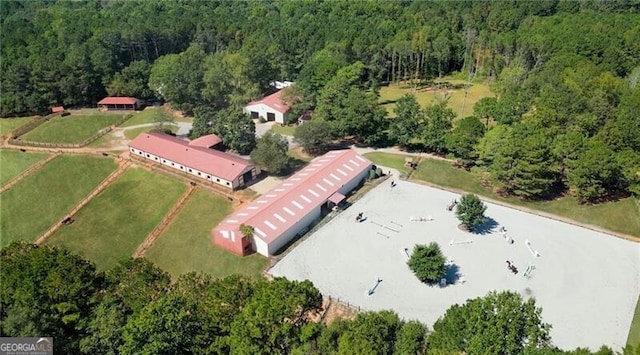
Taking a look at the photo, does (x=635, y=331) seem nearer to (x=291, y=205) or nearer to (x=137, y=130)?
(x=291, y=205)

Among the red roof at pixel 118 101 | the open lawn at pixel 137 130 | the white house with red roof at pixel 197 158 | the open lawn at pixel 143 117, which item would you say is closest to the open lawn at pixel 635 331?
the white house with red roof at pixel 197 158

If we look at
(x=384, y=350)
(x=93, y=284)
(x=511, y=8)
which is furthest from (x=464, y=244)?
(x=511, y=8)

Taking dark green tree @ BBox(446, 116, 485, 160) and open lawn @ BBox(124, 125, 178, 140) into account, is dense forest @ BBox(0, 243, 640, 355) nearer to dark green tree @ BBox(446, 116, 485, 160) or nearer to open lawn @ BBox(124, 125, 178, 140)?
dark green tree @ BBox(446, 116, 485, 160)

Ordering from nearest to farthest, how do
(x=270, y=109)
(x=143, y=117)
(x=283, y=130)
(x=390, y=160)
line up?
(x=390, y=160)
(x=283, y=130)
(x=270, y=109)
(x=143, y=117)

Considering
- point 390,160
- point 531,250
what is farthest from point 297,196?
point 531,250

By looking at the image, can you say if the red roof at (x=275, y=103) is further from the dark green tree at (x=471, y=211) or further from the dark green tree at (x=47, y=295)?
the dark green tree at (x=47, y=295)

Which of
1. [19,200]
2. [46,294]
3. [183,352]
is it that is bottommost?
[19,200]

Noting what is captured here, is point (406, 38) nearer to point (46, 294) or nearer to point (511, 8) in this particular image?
point (511, 8)
